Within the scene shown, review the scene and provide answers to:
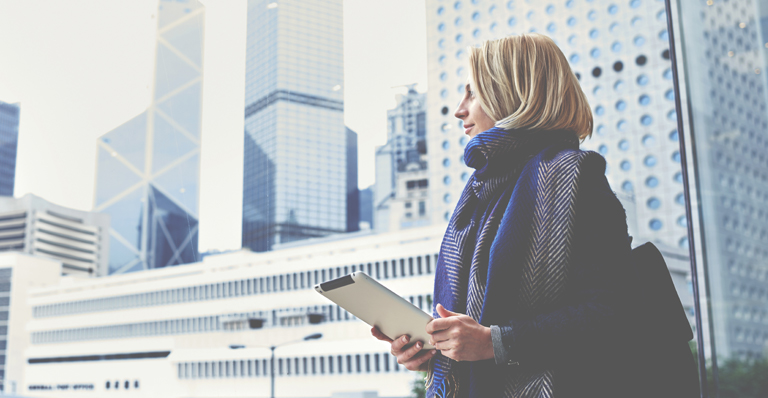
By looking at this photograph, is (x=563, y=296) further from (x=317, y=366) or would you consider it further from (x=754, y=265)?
(x=317, y=366)

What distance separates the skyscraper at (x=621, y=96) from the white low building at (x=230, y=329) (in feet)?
12.4

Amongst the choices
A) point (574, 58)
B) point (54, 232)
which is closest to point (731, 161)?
point (54, 232)

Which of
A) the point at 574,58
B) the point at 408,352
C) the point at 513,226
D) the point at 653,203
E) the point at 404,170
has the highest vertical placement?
the point at 574,58

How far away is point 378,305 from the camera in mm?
644

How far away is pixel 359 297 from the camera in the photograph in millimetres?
646

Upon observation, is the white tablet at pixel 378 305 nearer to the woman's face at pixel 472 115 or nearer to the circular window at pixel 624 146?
the woman's face at pixel 472 115

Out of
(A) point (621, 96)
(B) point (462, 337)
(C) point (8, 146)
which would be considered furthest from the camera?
(A) point (621, 96)

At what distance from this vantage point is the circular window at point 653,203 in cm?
2108

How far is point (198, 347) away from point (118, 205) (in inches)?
639

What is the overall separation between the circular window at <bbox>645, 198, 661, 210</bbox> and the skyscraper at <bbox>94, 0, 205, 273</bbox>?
57.8 ft

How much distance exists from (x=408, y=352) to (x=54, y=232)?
24.0 feet

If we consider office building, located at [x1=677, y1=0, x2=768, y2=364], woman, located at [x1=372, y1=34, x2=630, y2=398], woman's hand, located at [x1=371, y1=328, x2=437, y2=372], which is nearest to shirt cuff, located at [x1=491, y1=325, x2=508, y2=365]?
woman, located at [x1=372, y1=34, x2=630, y2=398]

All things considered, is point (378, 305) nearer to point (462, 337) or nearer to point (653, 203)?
point (462, 337)

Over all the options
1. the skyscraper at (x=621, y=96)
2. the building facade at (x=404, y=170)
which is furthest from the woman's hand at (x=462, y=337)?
the skyscraper at (x=621, y=96)
